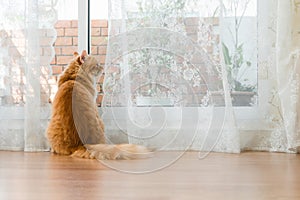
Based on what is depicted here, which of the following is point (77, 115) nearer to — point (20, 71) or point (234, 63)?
point (20, 71)

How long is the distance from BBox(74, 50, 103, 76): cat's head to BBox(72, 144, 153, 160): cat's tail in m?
0.31

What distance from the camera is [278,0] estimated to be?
1.82 m

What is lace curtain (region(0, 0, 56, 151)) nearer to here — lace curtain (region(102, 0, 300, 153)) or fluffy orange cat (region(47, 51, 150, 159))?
fluffy orange cat (region(47, 51, 150, 159))

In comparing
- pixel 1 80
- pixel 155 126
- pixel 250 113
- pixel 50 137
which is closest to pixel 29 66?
pixel 1 80

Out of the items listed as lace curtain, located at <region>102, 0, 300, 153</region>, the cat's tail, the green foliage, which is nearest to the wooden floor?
the cat's tail

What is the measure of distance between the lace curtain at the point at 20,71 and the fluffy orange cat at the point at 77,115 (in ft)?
0.46

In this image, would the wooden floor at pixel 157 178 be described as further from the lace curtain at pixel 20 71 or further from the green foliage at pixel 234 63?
the green foliage at pixel 234 63

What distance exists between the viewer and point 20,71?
200cm

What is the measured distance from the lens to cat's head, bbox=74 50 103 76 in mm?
1857

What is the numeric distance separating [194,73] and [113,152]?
51 centimetres

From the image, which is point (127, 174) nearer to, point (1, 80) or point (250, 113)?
point (250, 113)

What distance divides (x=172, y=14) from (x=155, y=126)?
48cm

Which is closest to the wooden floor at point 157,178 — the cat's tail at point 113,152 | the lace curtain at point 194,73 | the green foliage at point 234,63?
the cat's tail at point 113,152

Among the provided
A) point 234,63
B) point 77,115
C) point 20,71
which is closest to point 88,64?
point 77,115
